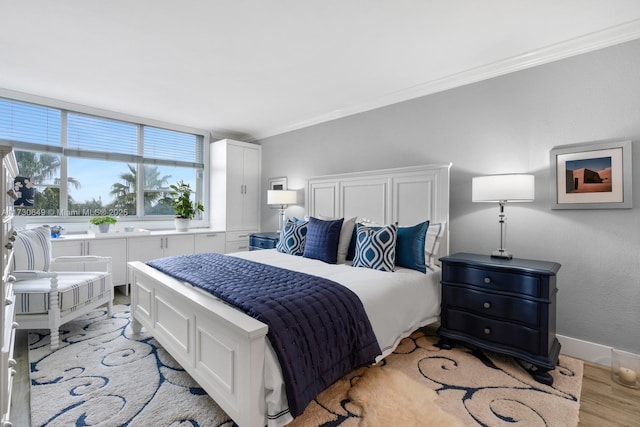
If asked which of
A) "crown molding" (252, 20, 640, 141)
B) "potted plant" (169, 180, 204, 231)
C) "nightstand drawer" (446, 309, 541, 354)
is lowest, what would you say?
"nightstand drawer" (446, 309, 541, 354)

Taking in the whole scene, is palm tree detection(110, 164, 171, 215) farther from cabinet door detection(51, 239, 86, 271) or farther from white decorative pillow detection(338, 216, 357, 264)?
white decorative pillow detection(338, 216, 357, 264)

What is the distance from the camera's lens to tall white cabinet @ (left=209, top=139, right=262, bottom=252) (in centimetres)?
501

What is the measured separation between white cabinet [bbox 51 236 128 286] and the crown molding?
11.2ft

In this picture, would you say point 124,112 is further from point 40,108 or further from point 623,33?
point 623,33

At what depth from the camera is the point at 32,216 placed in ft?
12.4

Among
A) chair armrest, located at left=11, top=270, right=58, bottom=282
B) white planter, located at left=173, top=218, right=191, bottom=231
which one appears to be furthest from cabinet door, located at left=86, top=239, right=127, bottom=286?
chair armrest, located at left=11, top=270, right=58, bottom=282

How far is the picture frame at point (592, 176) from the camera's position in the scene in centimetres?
223

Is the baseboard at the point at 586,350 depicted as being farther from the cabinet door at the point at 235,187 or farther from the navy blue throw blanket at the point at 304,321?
the cabinet door at the point at 235,187

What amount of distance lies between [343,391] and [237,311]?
0.87m

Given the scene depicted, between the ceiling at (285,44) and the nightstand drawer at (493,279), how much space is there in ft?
5.84

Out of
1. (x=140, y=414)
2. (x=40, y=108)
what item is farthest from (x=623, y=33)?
(x=40, y=108)

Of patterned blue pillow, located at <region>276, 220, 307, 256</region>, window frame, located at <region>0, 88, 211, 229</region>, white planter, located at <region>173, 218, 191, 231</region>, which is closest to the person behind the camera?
patterned blue pillow, located at <region>276, 220, 307, 256</region>

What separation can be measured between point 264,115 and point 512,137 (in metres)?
3.06

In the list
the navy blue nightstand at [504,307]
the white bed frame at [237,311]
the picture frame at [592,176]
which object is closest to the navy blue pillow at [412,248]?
→ the navy blue nightstand at [504,307]
